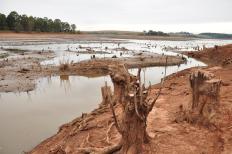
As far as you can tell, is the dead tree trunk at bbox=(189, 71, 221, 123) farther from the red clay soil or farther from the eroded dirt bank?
the eroded dirt bank

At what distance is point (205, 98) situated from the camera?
9109mm

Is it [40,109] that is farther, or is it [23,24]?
[23,24]

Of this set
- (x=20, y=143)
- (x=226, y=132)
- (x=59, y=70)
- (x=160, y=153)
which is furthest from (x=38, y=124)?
(x=59, y=70)

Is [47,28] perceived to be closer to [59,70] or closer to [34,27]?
[34,27]

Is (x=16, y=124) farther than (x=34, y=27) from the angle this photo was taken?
No

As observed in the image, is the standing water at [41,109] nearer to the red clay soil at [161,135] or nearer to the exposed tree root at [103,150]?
the red clay soil at [161,135]

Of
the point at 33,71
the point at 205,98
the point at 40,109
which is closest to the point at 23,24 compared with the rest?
the point at 33,71

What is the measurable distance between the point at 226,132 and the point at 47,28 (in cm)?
8275

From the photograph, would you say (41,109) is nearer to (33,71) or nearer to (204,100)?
(204,100)

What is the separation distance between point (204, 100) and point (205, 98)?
0.24 ft

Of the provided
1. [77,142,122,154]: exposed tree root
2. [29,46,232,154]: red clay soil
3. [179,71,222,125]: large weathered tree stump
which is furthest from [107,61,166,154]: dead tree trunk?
[179,71,222,125]: large weathered tree stump

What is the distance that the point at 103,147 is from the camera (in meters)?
7.68

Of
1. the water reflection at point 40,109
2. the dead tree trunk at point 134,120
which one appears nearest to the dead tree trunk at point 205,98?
the dead tree trunk at point 134,120

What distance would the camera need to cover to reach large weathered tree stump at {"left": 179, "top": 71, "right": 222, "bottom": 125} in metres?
8.93
